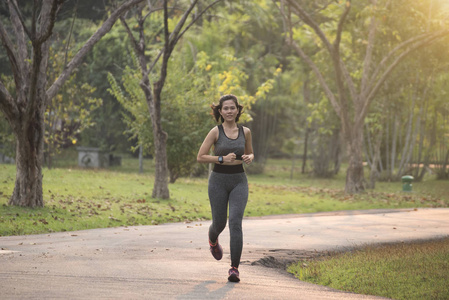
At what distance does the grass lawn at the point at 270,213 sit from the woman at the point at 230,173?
1176 millimetres

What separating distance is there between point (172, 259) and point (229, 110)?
2.37 metres

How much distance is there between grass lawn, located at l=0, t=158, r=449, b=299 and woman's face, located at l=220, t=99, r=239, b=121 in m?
2.11

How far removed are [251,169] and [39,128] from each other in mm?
24940

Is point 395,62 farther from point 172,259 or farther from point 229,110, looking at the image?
point 229,110

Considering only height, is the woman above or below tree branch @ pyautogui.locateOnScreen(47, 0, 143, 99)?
below

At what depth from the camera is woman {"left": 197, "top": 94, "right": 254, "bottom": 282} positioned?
290 inches

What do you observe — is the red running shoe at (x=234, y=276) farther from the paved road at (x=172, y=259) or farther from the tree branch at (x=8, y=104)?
the tree branch at (x=8, y=104)

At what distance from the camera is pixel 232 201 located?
7461 millimetres

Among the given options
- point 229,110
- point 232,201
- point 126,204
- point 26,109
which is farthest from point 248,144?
point 126,204

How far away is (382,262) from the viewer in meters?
8.43

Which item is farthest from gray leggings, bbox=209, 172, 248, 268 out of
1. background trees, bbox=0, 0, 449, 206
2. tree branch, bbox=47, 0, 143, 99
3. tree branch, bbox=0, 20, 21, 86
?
tree branch, bbox=0, 20, 21, 86

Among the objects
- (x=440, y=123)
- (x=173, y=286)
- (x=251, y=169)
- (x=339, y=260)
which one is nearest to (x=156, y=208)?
(x=339, y=260)

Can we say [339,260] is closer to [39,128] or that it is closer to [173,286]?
[173,286]

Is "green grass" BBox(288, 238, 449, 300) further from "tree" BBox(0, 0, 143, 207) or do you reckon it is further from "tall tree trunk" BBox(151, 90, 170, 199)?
"tall tree trunk" BBox(151, 90, 170, 199)
